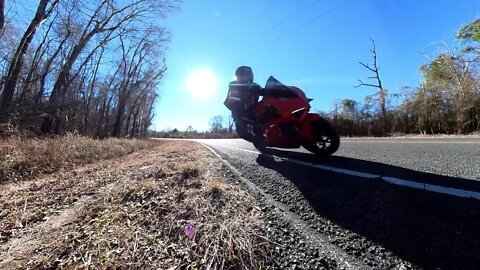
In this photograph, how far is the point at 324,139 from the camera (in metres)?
4.58

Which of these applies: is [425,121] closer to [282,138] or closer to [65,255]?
[282,138]

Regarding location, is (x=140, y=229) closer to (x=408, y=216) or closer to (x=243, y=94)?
(x=408, y=216)

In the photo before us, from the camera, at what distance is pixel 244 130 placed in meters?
6.20

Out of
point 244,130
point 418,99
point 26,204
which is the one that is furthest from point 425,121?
point 26,204

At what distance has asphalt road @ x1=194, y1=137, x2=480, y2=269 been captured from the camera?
4.01ft

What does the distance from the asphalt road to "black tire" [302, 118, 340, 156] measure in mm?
1377

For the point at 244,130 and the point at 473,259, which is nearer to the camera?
the point at 473,259

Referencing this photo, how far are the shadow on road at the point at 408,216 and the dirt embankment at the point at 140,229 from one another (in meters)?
0.57

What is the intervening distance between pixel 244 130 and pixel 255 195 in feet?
12.7

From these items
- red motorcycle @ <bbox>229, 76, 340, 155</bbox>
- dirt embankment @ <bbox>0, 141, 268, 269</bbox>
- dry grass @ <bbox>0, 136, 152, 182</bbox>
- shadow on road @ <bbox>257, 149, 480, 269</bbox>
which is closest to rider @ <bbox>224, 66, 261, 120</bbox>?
red motorcycle @ <bbox>229, 76, 340, 155</bbox>

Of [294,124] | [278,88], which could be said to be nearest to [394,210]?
[294,124]

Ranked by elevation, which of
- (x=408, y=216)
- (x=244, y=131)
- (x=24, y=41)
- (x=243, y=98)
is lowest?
(x=408, y=216)

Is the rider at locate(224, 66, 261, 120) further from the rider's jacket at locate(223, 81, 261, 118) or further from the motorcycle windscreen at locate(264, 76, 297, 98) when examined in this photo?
the motorcycle windscreen at locate(264, 76, 297, 98)

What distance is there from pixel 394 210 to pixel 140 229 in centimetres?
161
